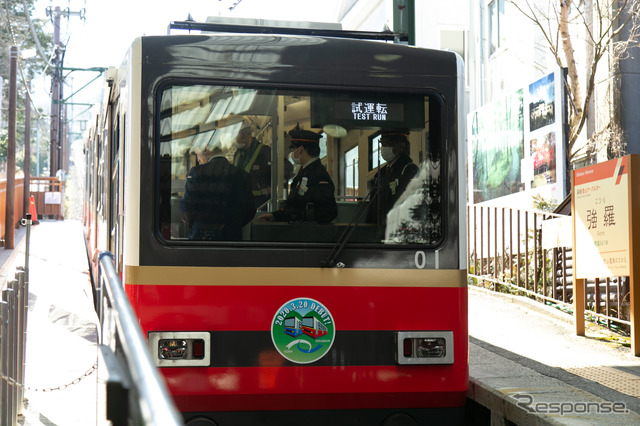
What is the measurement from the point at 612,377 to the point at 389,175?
2.98 metres

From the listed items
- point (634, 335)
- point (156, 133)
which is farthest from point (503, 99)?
point (156, 133)

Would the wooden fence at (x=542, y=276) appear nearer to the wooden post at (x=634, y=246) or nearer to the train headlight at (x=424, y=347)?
the wooden post at (x=634, y=246)

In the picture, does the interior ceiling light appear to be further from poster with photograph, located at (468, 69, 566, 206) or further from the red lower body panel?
poster with photograph, located at (468, 69, 566, 206)

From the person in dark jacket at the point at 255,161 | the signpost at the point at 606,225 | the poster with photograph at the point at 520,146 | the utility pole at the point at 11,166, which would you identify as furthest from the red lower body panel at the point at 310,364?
the utility pole at the point at 11,166

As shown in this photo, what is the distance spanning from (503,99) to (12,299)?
42.6ft

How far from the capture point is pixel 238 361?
15.6 ft

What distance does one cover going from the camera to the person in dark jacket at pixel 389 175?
5086 mm

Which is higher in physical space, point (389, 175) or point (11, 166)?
point (11, 166)

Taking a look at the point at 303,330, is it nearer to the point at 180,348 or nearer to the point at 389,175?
the point at 180,348

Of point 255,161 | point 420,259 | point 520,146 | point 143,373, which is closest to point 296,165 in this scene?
point 255,161

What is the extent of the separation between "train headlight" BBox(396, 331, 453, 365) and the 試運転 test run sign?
3.12 metres

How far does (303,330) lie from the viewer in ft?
16.0

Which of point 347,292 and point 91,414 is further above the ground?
point 347,292

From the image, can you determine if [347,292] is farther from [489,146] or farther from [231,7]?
[489,146]
